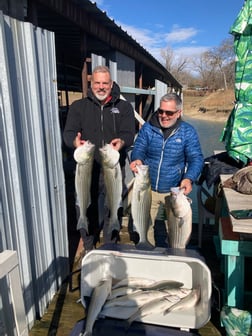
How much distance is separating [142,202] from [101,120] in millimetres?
985

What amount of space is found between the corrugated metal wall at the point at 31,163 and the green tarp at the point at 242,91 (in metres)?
1.77

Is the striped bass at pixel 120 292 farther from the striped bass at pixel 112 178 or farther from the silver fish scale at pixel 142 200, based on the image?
the striped bass at pixel 112 178

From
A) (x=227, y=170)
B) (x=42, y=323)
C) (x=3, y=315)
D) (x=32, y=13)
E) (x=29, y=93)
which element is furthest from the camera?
(x=227, y=170)

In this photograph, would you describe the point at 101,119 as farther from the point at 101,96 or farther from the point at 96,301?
the point at 96,301

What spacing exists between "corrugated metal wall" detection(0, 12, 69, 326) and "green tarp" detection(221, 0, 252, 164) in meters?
1.77

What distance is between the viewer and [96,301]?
2.63 metres

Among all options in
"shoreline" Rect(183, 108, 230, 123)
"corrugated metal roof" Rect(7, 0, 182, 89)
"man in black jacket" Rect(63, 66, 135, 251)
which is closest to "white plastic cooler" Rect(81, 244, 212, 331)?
"man in black jacket" Rect(63, 66, 135, 251)

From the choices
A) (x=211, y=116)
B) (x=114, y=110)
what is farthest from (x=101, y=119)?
(x=211, y=116)

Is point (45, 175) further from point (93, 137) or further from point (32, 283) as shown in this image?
point (32, 283)

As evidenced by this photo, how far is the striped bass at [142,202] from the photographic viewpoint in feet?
9.59

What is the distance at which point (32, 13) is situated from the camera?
327 centimetres

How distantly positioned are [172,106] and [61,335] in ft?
7.47

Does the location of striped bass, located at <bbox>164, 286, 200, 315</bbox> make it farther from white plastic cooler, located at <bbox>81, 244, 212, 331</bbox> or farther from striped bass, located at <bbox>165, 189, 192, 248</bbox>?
striped bass, located at <bbox>165, 189, 192, 248</bbox>

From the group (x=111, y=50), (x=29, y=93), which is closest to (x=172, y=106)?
(x=29, y=93)
